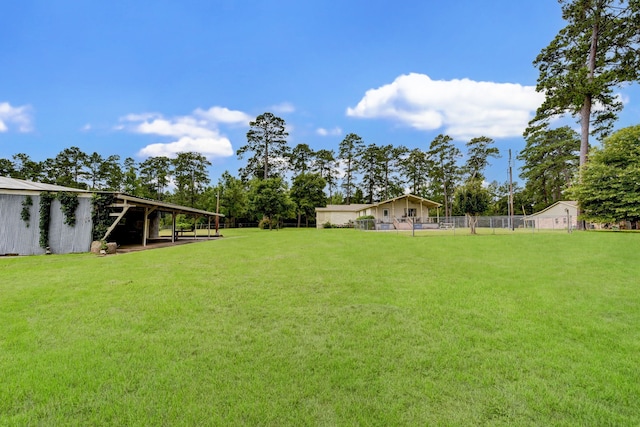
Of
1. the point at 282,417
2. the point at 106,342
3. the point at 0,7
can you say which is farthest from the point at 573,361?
the point at 0,7

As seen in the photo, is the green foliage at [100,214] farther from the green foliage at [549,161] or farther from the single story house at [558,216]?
the green foliage at [549,161]

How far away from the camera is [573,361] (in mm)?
2734

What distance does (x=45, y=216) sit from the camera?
12.1 metres

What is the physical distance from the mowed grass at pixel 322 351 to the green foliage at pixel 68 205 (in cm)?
783

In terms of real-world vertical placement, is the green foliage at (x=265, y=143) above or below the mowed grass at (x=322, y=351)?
above

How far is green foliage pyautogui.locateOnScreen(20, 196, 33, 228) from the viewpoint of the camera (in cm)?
1201

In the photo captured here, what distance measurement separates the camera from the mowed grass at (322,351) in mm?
2061

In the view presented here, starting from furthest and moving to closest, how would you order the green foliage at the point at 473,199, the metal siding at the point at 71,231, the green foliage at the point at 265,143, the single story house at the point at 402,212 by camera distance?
the green foliage at the point at 265,143 → the single story house at the point at 402,212 → the green foliage at the point at 473,199 → the metal siding at the point at 71,231

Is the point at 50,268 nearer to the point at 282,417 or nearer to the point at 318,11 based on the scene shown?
the point at 282,417

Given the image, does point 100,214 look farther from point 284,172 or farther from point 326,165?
point 326,165

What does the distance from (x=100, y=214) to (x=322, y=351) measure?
548 inches

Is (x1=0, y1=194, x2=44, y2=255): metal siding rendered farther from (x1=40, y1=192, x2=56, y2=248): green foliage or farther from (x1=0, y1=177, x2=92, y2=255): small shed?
(x1=40, y1=192, x2=56, y2=248): green foliage

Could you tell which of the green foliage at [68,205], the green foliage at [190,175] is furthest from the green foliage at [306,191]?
the green foliage at [68,205]

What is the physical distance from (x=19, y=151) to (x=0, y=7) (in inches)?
1507
